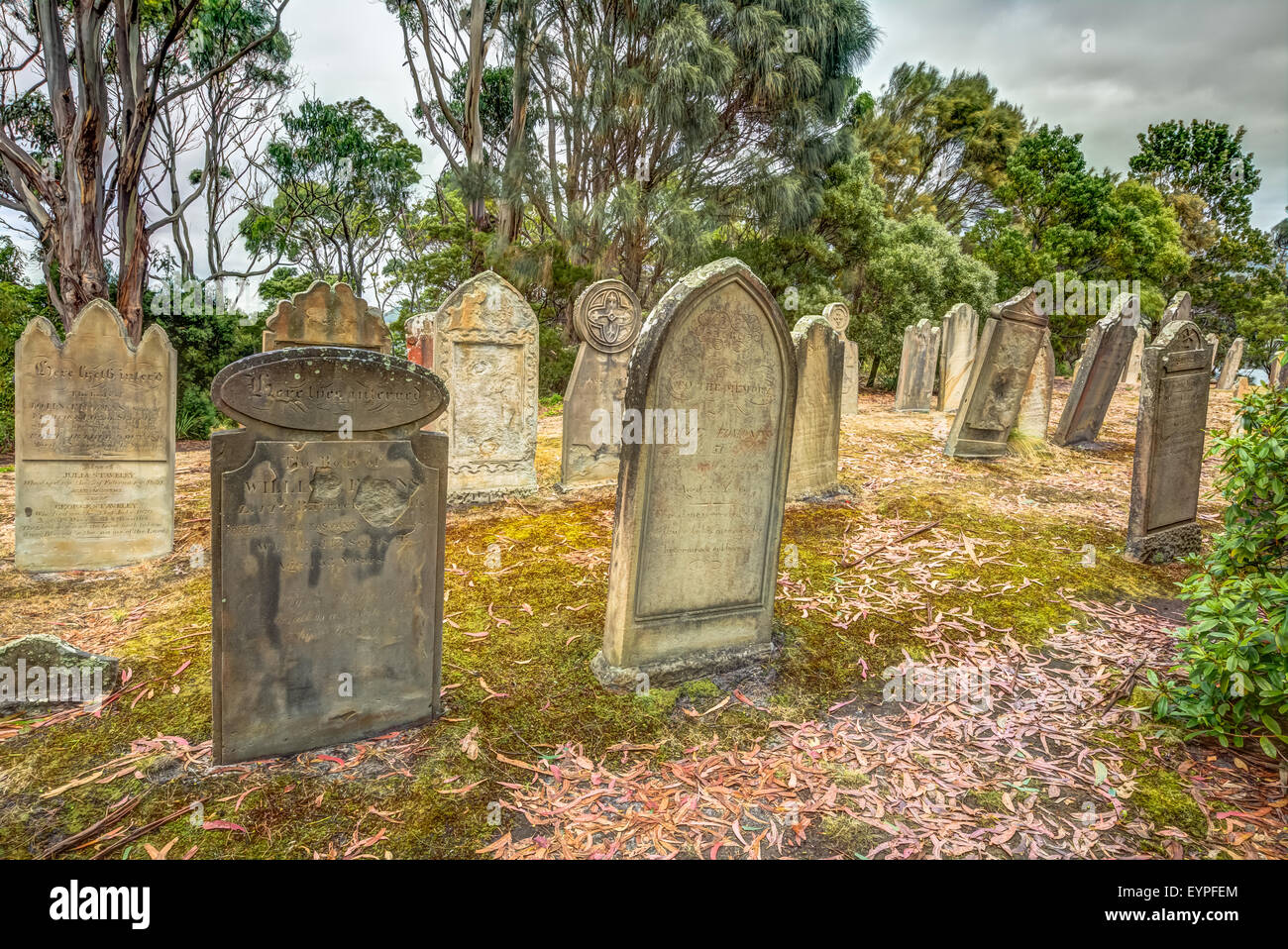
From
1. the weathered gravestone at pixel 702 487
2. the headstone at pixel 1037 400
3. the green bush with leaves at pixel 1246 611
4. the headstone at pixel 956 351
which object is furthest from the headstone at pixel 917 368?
the weathered gravestone at pixel 702 487

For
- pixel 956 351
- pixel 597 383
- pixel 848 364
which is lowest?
pixel 597 383

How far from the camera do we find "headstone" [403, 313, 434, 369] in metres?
7.08

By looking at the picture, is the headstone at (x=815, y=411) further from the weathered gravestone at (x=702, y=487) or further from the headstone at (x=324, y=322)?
the headstone at (x=324, y=322)

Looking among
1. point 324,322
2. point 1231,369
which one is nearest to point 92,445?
point 324,322

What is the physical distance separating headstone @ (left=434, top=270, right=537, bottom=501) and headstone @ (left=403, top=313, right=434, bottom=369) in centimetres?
41

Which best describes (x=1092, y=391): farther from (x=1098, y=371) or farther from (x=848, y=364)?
(x=848, y=364)

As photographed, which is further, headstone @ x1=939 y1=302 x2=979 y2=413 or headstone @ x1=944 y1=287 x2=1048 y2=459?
headstone @ x1=939 y1=302 x2=979 y2=413

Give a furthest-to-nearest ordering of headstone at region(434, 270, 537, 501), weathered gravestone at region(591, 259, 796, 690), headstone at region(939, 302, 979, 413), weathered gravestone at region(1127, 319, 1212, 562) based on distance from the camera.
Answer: headstone at region(939, 302, 979, 413)
headstone at region(434, 270, 537, 501)
weathered gravestone at region(1127, 319, 1212, 562)
weathered gravestone at region(591, 259, 796, 690)

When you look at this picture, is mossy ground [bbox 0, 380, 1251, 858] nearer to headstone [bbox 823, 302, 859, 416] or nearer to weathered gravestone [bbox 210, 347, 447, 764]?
weathered gravestone [bbox 210, 347, 447, 764]

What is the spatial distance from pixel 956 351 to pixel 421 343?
10.9 meters

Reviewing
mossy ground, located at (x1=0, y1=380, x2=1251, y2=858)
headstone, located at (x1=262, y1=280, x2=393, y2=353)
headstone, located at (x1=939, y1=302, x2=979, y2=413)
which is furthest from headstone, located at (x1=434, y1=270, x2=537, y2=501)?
headstone, located at (x1=939, y1=302, x2=979, y2=413)

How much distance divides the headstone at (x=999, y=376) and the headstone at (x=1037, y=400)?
481 millimetres

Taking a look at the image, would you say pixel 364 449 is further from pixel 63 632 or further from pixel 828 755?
pixel 63 632

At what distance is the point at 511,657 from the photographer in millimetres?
3662
